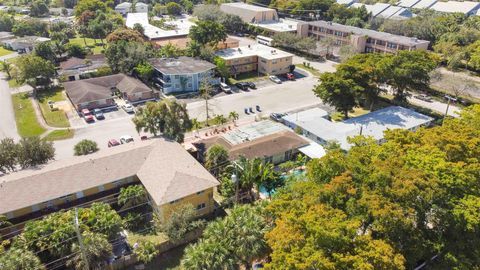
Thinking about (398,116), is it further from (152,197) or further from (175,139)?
(152,197)

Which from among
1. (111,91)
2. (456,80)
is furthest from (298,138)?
(456,80)

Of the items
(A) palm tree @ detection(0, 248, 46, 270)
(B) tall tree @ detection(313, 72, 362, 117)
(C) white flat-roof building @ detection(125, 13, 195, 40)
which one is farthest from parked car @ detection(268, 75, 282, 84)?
(A) palm tree @ detection(0, 248, 46, 270)

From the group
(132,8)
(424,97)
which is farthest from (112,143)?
(132,8)

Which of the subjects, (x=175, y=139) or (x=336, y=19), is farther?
(x=336, y=19)

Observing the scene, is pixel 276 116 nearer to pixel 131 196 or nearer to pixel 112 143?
pixel 112 143

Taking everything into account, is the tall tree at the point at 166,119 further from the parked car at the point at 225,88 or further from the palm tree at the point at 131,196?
the parked car at the point at 225,88
